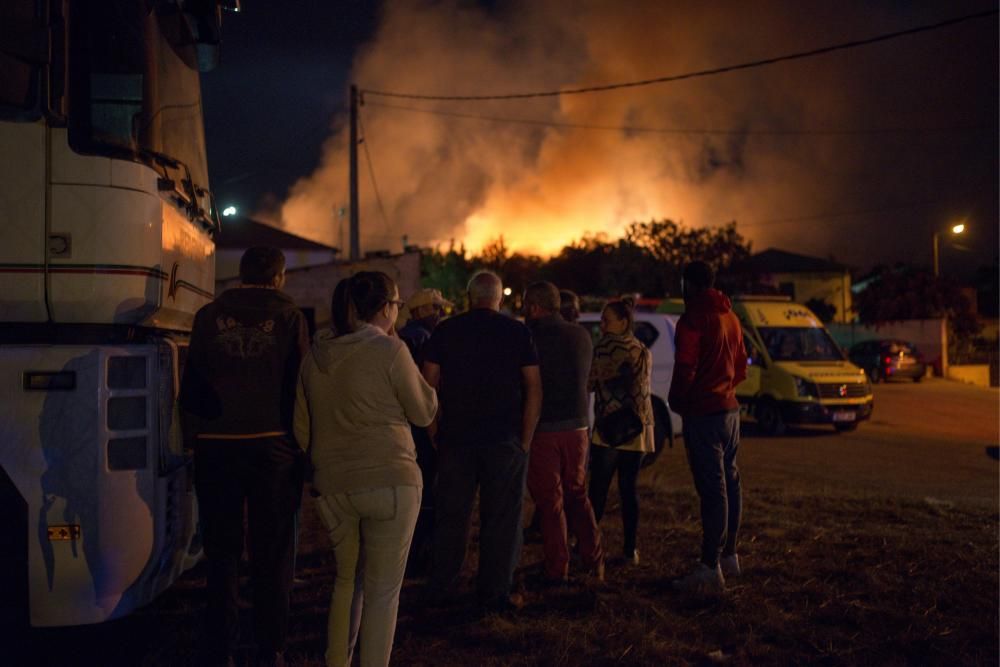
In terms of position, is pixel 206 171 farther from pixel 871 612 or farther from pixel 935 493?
pixel 935 493

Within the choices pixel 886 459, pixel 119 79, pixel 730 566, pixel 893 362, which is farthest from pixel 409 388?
pixel 893 362

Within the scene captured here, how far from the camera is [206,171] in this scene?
6.20m

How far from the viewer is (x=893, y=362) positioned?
99.2 feet

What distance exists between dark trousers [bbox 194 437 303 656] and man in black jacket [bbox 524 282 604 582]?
193 cm

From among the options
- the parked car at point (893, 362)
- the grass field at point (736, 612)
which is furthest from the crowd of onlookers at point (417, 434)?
the parked car at point (893, 362)

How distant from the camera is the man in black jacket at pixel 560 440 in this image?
580 cm

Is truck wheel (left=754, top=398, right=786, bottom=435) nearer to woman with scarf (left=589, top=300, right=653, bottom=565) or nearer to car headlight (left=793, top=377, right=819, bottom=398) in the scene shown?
car headlight (left=793, top=377, right=819, bottom=398)

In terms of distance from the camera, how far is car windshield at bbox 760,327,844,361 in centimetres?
1547

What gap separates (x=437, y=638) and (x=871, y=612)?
2.56m

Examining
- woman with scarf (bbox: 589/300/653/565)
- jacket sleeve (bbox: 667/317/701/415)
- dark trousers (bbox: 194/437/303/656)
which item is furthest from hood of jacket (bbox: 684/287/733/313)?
dark trousers (bbox: 194/437/303/656)

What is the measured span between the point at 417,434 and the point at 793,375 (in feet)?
33.5

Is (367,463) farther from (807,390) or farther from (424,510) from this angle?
(807,390)

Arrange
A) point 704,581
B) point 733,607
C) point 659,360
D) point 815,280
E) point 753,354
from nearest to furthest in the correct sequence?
1. point 733,607
2. point 704,581
3. point 659,360
4. point 753,354
5. point 815,280

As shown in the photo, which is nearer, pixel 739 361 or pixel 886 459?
pixel 739 361
